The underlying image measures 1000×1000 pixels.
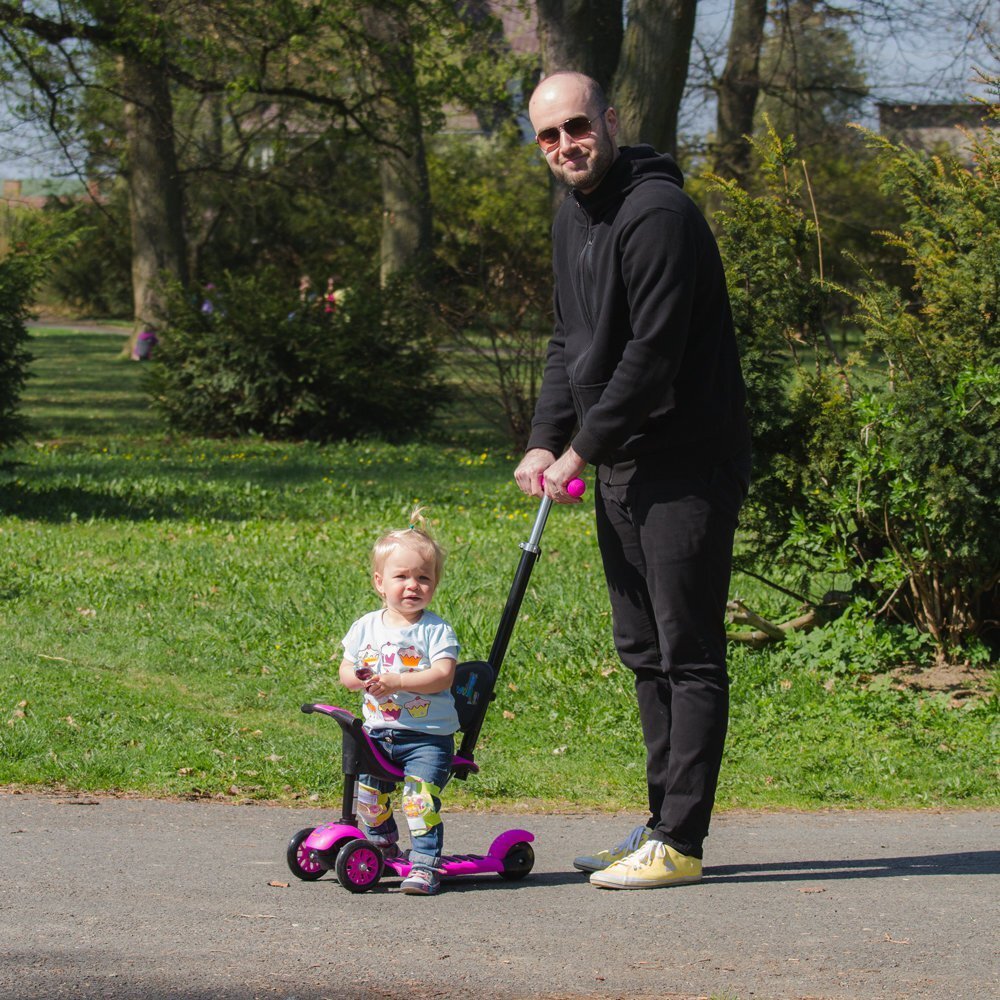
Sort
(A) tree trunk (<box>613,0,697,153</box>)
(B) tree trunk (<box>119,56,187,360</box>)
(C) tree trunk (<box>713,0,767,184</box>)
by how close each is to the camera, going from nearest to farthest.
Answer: (A) tree trunk (<box>613,0,697,153</box>) < (B) tree trunk (<box>119,56,187,360</box>) < (C) tree trunk (<box>713,0,767,184</box>)

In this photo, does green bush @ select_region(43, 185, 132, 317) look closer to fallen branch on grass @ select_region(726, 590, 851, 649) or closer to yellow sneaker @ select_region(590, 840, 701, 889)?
fallen branch on grass @ select_region(726, 590, 851, 649)

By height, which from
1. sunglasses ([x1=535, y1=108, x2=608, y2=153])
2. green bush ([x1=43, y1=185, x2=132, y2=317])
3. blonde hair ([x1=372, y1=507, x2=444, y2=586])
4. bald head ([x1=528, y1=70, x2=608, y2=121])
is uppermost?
green bush ([x1=43, y1=185, x2=132, y2=317])

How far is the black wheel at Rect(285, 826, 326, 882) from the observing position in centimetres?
411

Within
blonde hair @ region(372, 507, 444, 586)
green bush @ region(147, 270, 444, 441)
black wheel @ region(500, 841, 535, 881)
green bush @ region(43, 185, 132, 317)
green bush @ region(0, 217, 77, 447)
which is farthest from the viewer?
green bush @ region(43, 185, 132, 317)

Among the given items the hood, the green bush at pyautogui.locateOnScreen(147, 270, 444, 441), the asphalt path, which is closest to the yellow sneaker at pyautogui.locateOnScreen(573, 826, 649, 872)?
the asphalt path

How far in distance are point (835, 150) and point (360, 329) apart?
2105 cm

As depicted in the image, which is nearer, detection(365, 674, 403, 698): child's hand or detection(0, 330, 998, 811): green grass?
detection(365, 674, 403, 698): child's hand

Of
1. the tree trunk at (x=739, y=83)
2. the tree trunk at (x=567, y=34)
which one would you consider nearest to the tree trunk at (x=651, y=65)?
the tree trunk at (x=567, y=34)

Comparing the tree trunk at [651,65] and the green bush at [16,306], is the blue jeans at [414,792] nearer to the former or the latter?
the green bush at [16,306]

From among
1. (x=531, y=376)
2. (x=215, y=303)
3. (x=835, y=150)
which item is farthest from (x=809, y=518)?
(x=835, y=150)

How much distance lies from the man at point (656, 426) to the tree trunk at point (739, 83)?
62.3 ft

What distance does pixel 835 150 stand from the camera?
114 feet

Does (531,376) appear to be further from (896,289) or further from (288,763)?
(288,763)

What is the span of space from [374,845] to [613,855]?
0.75m
